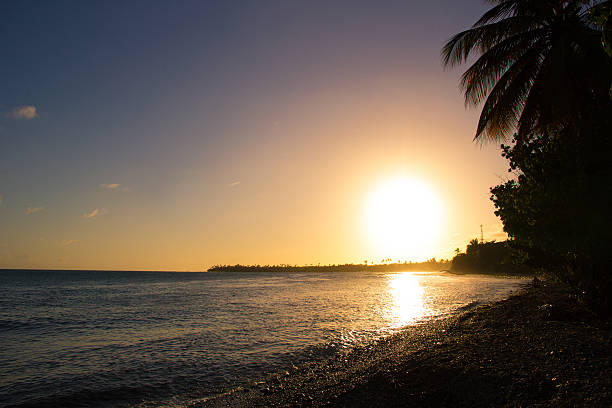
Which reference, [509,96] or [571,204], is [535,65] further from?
[571,204]

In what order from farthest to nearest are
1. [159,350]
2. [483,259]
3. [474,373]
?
1. [483,259]
2. [159,350]
3. [474,373]

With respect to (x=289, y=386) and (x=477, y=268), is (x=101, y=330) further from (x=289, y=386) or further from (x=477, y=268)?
(x=477, y=268)

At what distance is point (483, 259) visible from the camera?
10881 cm

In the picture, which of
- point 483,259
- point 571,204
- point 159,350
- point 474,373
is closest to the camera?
point 474,373

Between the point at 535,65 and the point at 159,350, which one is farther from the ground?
the point at 535,65

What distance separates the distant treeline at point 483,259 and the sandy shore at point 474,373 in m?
93.0

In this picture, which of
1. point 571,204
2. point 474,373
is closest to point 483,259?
point 571,204

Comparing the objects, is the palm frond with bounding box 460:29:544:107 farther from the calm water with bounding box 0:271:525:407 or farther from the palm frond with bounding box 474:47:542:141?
the calm water with bounding box 0:271:525:407

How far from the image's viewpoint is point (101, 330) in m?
20.5

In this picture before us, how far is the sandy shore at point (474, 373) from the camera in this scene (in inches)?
240

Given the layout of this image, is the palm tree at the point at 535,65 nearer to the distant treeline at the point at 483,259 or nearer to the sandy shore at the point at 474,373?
the sandy shore at the point at 474,373

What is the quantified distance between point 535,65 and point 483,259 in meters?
109

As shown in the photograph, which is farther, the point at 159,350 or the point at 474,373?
the point at 159,350

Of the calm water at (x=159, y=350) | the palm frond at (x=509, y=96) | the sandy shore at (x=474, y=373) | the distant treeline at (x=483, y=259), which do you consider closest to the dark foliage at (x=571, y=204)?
the sandy shore at (x=474, y=373)
